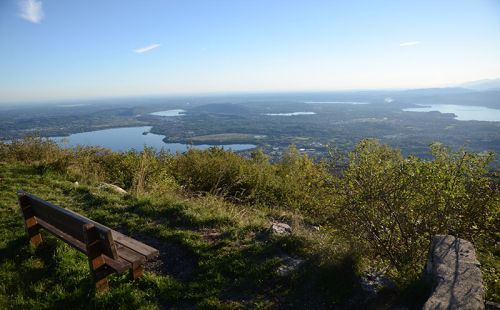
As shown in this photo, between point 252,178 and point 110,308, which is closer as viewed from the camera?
point 110,308

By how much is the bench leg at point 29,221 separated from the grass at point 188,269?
166 millimetres

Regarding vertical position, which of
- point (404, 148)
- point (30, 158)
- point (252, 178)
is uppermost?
point (30, 158)

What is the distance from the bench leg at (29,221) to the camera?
525 cm

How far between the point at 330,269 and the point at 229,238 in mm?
2034

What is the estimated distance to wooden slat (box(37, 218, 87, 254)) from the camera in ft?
14.6

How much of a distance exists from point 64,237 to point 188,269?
197 centimetres

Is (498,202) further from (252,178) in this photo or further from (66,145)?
(66,145)

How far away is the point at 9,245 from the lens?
5.43 m

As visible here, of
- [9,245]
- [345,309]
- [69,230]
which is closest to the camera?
[345,309]

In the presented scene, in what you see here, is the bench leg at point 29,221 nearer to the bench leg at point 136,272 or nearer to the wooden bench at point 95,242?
the wooden bench at point 95,242

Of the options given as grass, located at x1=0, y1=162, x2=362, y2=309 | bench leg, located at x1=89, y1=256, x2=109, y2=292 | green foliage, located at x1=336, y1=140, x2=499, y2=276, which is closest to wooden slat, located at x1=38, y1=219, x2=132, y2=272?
bench leg, located at x1=89, y1=256, x2=109, y2=292

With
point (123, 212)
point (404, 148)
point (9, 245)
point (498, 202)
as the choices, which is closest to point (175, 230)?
point (123, 212)

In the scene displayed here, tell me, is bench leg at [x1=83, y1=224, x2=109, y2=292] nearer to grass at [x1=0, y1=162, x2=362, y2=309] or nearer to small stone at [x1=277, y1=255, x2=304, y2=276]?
grass at [x1=0, y1=162, x2=362, y2=309]

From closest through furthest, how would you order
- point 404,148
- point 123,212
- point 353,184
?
point 353,184 < point 123,212 < point 404,148
